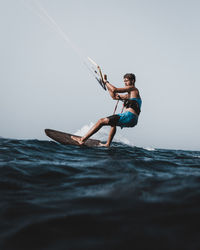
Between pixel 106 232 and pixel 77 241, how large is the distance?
8.8 inches

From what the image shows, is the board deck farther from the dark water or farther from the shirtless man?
the dark water

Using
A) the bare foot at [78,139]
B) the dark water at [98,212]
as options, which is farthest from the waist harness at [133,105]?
the dark water at [98,212]

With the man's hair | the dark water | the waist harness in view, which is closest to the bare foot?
the waist harness

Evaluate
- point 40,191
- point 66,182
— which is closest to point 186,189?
point 66,182

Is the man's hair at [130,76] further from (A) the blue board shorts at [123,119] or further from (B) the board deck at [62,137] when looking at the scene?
(B) the board deck at [62,137]

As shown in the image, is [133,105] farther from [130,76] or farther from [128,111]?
[130,76]

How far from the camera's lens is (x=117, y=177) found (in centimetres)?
268

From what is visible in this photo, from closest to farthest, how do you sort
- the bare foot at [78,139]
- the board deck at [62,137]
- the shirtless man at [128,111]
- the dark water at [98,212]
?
the dark water at [98,212] → the shirtless man at [128,111] → the bare foot at [78,139] → the board deck at [62,137]

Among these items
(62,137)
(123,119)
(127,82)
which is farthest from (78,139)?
(127,82)

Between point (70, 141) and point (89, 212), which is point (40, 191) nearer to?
point (89, 212)

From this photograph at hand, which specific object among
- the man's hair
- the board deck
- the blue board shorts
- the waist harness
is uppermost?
the man's hair

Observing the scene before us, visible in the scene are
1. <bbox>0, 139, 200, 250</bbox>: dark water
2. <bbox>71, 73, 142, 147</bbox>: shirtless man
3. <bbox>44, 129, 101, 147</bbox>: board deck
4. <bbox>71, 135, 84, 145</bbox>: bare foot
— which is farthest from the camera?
<bbox>44, 129, 101, 147</bbox>: board deck

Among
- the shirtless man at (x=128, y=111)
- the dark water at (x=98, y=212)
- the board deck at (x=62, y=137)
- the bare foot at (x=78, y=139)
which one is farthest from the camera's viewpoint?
the board deck at (x=62, y=137)

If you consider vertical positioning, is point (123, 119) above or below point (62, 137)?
above
